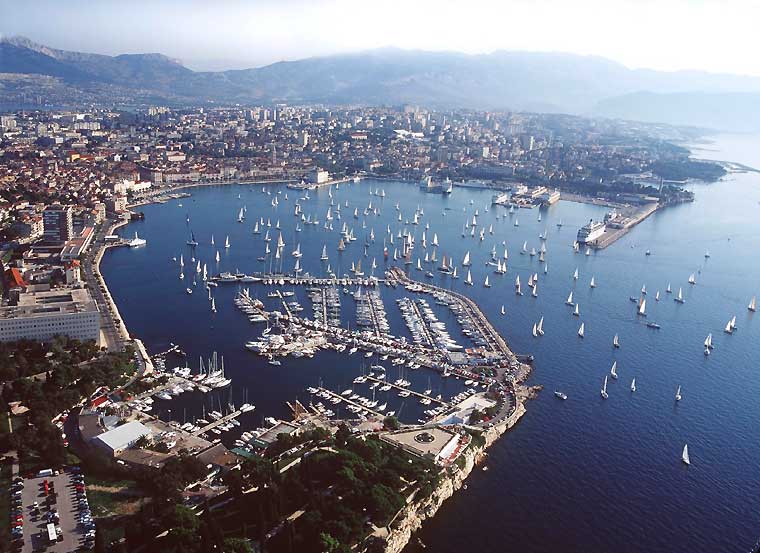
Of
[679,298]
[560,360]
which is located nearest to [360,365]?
[560,360]

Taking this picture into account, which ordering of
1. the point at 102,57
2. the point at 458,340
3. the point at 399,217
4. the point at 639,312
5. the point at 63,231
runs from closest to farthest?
the point at 458,340 → the point at 639,312 → the point at 63,231 → the point at 399,217 → the point at 102,57

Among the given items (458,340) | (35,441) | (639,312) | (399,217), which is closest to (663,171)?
(399,217)

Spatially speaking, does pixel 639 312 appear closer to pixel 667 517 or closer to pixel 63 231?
pixel 667 517

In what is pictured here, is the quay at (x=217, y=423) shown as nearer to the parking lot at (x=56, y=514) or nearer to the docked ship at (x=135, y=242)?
the parking lot at (x=56, y=514)

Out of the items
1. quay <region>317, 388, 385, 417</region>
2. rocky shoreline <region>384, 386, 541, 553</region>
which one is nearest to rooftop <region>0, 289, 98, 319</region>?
quay <region>317, 388, 385, 417</region>

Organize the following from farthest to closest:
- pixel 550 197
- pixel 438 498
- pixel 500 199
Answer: pixel 550 197 < pixel 500 199 < pixel 438 498

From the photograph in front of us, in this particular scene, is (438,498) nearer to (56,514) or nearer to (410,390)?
(410,390)

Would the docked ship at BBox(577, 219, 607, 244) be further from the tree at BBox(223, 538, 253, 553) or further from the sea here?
the tree at BBox(223, 538, 253, 553)
